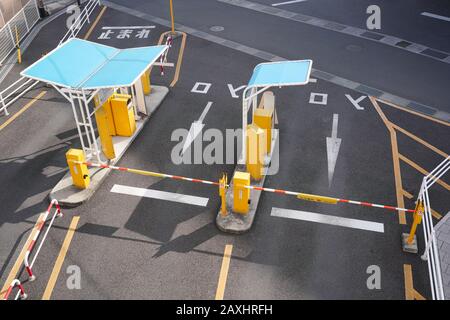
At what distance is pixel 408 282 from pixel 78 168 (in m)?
8.90

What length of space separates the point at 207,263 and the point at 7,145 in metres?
8.50

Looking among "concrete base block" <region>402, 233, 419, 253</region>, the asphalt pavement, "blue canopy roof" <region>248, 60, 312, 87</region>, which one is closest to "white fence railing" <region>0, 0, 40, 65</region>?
the asphalt pavement

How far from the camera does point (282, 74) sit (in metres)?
11.5

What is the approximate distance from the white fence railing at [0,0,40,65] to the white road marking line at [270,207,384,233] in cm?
1534

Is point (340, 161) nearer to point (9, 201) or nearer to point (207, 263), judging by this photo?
point (207, 263)

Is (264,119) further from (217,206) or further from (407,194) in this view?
(407,194)

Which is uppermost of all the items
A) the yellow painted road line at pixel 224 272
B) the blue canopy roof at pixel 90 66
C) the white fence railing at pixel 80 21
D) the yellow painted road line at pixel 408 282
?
the blue canopy roof at pixel 90 66

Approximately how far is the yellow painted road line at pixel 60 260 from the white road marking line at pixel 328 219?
531cm

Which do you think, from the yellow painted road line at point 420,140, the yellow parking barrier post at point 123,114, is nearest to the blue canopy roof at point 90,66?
the yellow parking barrier post at point 123,114

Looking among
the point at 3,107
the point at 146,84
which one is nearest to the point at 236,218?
the point at 146,84

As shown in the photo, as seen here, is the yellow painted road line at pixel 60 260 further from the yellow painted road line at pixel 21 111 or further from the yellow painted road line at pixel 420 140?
the yellow painted road line at pixel 420 140

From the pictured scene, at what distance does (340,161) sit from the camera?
43.4ft

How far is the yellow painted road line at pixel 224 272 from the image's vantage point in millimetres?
9466

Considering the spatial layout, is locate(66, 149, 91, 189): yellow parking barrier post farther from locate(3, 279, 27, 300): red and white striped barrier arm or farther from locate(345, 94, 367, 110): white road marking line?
locate(345, 94, 367, 110): white road marking line
